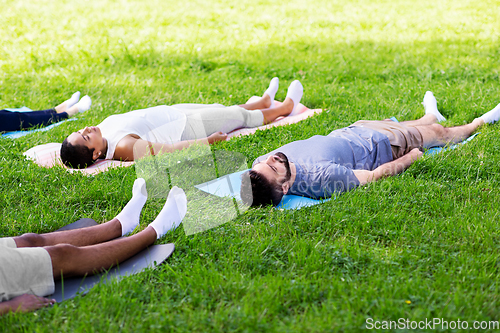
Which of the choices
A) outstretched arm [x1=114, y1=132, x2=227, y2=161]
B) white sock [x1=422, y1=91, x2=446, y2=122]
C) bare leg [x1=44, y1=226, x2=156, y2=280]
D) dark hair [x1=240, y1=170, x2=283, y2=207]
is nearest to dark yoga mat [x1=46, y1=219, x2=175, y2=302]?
bare leg [x1=44, y1=226, x2=156, y2=280]

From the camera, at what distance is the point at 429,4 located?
1175 cm

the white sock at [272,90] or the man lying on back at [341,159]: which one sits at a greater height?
the white sock at [272,90]

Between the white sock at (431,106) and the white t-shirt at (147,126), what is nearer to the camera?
the white t-shirt at (147,126)

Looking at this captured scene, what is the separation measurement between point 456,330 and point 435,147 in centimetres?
283

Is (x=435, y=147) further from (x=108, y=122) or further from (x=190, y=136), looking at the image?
(x=108, y=122)

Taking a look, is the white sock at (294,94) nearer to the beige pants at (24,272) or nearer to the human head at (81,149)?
the human head at (81,149)

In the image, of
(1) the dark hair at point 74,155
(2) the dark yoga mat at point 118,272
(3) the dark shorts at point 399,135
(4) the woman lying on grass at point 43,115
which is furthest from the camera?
(4) the woman lying on grass at point 43,115

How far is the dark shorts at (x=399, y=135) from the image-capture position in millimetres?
4059

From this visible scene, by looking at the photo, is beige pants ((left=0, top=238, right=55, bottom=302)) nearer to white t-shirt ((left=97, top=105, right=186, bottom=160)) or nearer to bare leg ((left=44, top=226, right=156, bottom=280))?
bare leg ((left=44, top=226, right=156, bottom=280))

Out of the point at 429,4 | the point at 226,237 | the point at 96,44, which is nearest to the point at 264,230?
the point at 226,237

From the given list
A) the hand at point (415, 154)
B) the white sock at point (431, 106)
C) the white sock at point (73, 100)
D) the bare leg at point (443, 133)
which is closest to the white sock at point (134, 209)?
the hand at point (415, 154)

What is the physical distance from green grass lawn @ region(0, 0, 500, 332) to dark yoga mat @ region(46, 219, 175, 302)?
7 centimetres

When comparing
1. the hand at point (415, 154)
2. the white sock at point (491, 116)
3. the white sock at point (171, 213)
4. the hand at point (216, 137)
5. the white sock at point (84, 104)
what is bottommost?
the white sock at point (171, 213)

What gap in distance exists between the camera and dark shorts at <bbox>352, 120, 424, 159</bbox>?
406 centimetres
